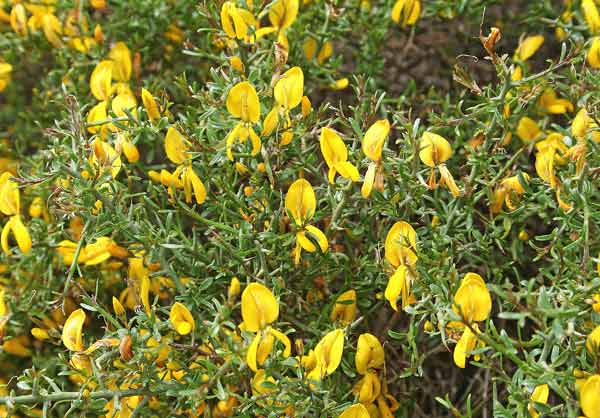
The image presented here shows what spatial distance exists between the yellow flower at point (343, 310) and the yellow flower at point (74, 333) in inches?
13.2

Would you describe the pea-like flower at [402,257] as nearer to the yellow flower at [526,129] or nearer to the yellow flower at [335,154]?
the yellow flower at [335,154]

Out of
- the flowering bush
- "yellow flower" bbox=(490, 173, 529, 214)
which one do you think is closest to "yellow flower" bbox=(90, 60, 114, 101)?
the flowering bush

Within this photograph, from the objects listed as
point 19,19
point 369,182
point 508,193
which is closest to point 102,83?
point 19,19

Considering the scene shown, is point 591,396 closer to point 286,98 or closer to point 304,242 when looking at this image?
point 304,242

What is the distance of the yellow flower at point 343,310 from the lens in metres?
1.12

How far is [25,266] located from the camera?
4.36 feet

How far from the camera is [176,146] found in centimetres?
112

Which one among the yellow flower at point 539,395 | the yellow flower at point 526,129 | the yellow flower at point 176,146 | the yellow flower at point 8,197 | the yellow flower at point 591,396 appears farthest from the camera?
the yellow flower at point 526,129

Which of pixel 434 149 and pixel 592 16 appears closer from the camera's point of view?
pixel 434 149

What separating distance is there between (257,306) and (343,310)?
0.67 feet

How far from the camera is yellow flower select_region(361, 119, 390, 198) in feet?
3.31

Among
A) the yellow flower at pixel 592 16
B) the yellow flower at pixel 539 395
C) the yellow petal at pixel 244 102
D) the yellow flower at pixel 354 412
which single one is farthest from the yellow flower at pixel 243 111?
the yellow flower at pixel 592 16

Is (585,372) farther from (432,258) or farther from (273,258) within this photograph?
(273,258)

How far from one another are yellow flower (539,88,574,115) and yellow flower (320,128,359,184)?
1.53 feet
